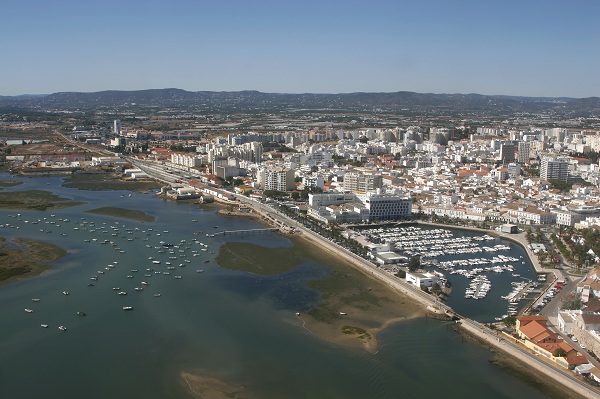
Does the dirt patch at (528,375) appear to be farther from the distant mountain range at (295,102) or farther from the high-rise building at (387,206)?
the distant mountain range at (295,102)

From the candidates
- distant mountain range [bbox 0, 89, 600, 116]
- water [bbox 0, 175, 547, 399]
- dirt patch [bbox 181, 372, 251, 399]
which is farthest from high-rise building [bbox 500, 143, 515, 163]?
distant mountain range [bbox 0, 89, 600, 116]

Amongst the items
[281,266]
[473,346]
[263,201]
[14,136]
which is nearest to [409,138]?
[263,201]

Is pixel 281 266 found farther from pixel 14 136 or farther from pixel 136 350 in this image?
pixel 14 136

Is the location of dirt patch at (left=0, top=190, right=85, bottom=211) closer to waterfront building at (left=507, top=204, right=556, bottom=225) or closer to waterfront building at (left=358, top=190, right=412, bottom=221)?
waterfront building at (left=358, top=190, right=412, bottom=221)

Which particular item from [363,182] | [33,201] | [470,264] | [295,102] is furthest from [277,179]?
[295,102]

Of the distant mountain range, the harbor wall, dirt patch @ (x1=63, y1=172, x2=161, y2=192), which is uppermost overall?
the distant mountain range

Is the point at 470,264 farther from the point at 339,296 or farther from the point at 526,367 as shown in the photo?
the point at 526,367
